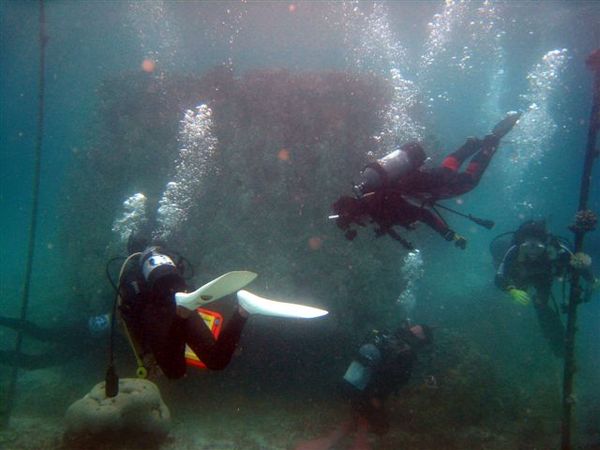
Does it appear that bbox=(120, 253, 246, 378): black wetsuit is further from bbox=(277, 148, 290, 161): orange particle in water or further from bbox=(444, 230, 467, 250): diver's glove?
bbox=(277, 148, 290, 161): orange particle in water

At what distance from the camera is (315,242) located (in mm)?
8430

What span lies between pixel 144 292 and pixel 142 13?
19000 millimetres

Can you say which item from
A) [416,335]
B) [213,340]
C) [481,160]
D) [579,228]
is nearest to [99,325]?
[213,340]

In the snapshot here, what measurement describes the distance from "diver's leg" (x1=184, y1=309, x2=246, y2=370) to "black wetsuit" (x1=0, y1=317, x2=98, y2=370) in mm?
7295

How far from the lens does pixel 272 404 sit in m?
7.82

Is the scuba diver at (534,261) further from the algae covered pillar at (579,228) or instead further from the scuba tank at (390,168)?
the scuba tank at (390,168)

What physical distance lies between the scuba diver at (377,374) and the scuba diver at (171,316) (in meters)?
2.93

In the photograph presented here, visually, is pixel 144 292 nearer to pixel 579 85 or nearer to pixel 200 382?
pixel 200 382

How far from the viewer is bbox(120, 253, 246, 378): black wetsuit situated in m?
3.58

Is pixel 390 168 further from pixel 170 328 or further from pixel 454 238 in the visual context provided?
pixel 170 328

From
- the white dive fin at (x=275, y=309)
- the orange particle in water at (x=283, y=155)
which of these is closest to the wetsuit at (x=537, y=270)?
the orange particle in water at (x=283, y=155)

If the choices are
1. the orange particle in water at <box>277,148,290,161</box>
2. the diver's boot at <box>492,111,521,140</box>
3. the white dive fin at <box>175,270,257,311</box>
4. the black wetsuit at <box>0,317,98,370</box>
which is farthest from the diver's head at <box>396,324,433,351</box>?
the black wetsuit at <box>0,317,98,370</box>

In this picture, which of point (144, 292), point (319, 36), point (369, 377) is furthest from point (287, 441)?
point (319, 36)

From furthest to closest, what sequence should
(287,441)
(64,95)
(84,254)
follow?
(64,95) < (84,254) < (287,441)
